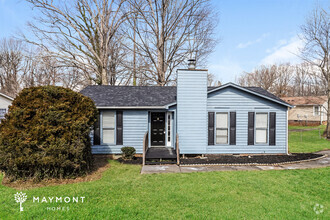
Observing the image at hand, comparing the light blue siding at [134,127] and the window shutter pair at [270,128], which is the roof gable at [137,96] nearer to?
the light blue siding at [134,127]

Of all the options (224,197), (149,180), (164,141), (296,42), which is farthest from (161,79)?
(224,197)

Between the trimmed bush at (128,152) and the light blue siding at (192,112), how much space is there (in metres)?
2.43

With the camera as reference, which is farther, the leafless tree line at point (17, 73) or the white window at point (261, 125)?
the leafless tree line at point (17, 73)

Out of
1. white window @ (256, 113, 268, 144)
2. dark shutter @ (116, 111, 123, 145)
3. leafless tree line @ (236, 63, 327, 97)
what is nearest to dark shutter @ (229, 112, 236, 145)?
white window @ (256, 113, 268, 144)

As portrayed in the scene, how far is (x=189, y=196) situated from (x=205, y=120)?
499 centimetres

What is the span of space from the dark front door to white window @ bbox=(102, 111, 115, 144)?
2136 mm

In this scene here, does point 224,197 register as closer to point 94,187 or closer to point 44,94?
point 94,187

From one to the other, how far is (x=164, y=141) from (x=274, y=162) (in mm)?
5411

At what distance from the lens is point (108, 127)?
9797mm

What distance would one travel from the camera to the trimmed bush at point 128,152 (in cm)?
905

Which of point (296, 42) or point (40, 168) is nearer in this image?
point (40, 168)

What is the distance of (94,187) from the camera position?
221 inches

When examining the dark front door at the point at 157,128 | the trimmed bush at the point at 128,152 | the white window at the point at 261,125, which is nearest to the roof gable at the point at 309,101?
the white window at the point at 261,125

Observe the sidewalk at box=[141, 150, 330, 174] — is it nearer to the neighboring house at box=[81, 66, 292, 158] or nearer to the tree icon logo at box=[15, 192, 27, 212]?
the neighboring house at box=[81, 66, 292, 158]
